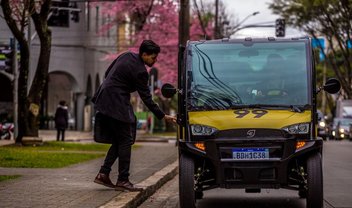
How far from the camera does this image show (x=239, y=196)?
11.7m

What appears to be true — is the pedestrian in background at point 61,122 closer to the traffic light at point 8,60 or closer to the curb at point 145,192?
the traffic light at point 8,60

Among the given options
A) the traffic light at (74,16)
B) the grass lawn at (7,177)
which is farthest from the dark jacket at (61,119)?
the grass lawn at (7,177)

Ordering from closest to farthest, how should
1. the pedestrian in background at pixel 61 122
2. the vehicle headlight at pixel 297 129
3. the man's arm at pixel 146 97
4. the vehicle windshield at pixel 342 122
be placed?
the vehicle headlight at pixel 297 129, the man's arm at pixel 146 97, the pedestrian in background at pixel 61 122, the vehicle windshield at pixel 342 122

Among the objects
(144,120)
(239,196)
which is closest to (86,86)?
(144,120)

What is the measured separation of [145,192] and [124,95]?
158cm

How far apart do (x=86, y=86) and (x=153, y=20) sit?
6.64 m

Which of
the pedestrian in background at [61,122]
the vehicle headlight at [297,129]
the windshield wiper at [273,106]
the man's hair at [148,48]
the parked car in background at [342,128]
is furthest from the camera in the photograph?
the parked car in background at [342,128]

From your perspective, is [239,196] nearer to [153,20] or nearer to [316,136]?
[316,136]

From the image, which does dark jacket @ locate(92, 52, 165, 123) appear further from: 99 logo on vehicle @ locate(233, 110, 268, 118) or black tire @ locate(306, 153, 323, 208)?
black tire @ locate(306, 153, 323, 208)

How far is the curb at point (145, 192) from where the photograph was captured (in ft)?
29.9

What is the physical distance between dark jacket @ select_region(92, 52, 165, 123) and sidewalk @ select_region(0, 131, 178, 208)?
1082mm

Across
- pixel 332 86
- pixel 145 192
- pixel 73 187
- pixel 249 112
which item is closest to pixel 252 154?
pixel 249 112

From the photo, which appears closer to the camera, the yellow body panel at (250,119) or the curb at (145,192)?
the yellow body panel at (250,119)

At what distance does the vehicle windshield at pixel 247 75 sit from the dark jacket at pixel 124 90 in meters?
0.66
